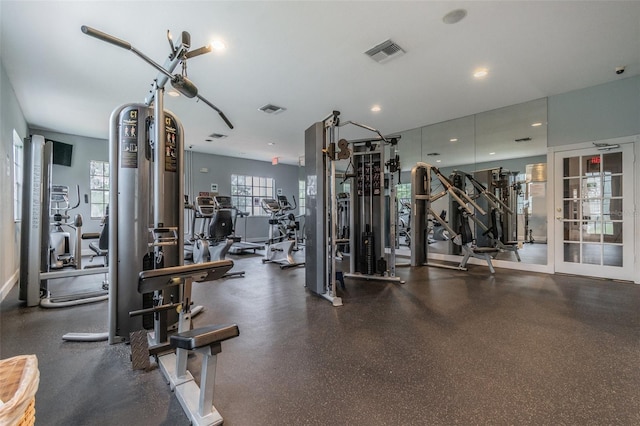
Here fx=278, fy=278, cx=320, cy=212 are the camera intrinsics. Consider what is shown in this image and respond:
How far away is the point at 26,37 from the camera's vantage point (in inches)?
122

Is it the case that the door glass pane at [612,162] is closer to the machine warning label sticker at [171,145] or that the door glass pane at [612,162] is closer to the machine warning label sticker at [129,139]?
the machine warning label sticker at [171,145]

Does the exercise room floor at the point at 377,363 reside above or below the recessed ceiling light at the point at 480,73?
below

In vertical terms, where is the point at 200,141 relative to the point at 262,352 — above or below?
above

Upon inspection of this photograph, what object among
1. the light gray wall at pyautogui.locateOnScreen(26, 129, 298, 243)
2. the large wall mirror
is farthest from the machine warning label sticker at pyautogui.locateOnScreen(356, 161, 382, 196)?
the light gray wall at pyautogui.locateOnScreen(26, 129, 298, 243)

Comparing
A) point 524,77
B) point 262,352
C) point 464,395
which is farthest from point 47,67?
point 524,77

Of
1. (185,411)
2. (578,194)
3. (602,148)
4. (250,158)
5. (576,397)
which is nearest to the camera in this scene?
(185,411)

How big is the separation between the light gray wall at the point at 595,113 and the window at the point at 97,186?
34.1 ft

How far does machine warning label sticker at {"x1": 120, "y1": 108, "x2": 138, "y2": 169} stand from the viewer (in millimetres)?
2225

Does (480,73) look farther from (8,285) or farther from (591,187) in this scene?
(8,285)

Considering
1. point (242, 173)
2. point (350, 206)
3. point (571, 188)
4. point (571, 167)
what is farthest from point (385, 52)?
point (242, 173)

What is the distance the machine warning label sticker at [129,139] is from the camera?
222cm

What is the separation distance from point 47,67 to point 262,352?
4728 millimetres

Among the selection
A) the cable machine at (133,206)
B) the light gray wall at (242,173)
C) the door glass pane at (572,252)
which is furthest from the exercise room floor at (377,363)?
the light gray wall at (242,173)

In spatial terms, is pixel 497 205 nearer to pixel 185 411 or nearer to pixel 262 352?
pixel 262 352
